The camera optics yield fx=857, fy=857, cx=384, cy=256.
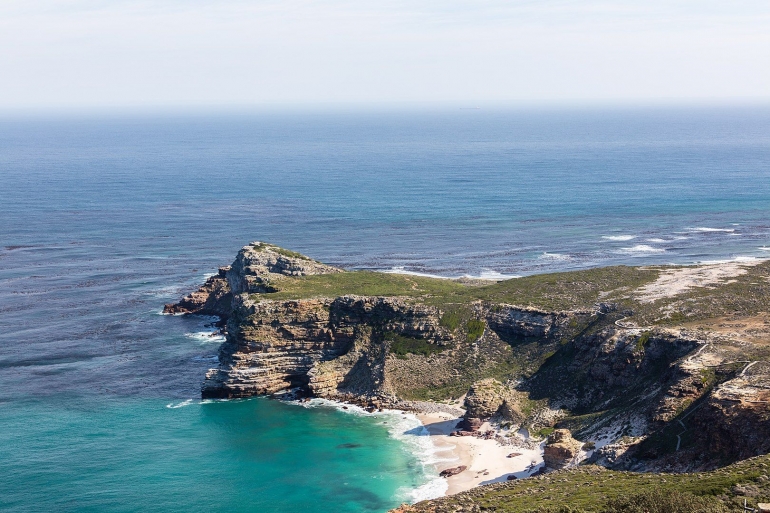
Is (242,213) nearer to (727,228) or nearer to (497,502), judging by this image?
(727,228)

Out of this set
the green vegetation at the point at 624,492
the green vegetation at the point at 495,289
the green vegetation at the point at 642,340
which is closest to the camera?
the green vegetation at the point at 624,492

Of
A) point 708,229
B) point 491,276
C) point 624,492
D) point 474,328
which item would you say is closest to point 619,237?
point 708,229

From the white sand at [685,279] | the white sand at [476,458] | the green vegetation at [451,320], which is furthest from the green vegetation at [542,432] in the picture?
the white sand at [685,279]

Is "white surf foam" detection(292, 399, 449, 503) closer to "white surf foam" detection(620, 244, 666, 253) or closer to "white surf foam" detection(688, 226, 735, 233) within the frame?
"white surf foam" detection(620, 244, 666, 253)

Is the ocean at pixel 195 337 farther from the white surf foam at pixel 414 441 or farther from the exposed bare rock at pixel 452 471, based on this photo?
the exposed bare rock at pixel 452 471

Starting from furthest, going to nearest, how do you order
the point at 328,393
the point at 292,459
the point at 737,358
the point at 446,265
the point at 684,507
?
the point at 446,265 < the point at 328,393 < the point at 292,459 < the point at 737,358 < the point at 684,507

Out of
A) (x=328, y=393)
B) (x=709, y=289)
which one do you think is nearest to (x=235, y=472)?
(x=328, y=393)

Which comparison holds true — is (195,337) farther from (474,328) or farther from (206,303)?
(474,328)
